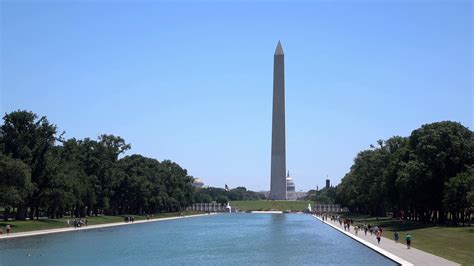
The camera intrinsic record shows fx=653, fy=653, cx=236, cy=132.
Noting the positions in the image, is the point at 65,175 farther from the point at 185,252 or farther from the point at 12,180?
the point at 185,252

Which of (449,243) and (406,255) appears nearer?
(406,255)

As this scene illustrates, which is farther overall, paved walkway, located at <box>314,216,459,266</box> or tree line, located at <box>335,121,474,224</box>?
tree line, located at <box>335,121,474,224</box>

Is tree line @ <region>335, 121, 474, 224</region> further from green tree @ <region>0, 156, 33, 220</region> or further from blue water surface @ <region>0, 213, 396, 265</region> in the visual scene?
green tree @ <region>0, 156, 33, 220</region>

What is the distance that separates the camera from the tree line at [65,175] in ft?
183

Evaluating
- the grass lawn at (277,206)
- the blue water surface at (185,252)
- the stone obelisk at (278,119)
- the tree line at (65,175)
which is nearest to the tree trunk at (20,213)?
the tree line at (65,175)

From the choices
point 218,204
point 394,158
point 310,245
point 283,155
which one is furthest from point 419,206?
point 218,204

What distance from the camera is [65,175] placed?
6303 centimetres

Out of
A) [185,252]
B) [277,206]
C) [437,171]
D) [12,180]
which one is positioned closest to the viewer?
[185,252]

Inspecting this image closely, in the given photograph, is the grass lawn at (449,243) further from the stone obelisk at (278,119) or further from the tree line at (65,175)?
the stone obelisk at (278,119)

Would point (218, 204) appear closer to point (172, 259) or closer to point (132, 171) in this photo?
point (132, 171)

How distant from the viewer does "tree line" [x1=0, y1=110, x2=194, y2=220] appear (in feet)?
183

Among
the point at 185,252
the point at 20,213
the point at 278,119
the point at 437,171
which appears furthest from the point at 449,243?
the point at 278,119

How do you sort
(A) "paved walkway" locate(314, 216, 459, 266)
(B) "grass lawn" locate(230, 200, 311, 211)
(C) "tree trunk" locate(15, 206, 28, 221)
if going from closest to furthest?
(A) "paved walkway" locate(314, 216, 459, 266) → (C) "tree trunk" locate(15, 206, 28, 221) → (B) "grass lawn" locate(230, 200, 311, 211)

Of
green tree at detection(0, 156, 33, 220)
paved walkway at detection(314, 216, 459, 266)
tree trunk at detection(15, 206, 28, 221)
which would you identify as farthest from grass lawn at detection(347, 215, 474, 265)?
tree trunk at detection(15, 206, 28, 221)
